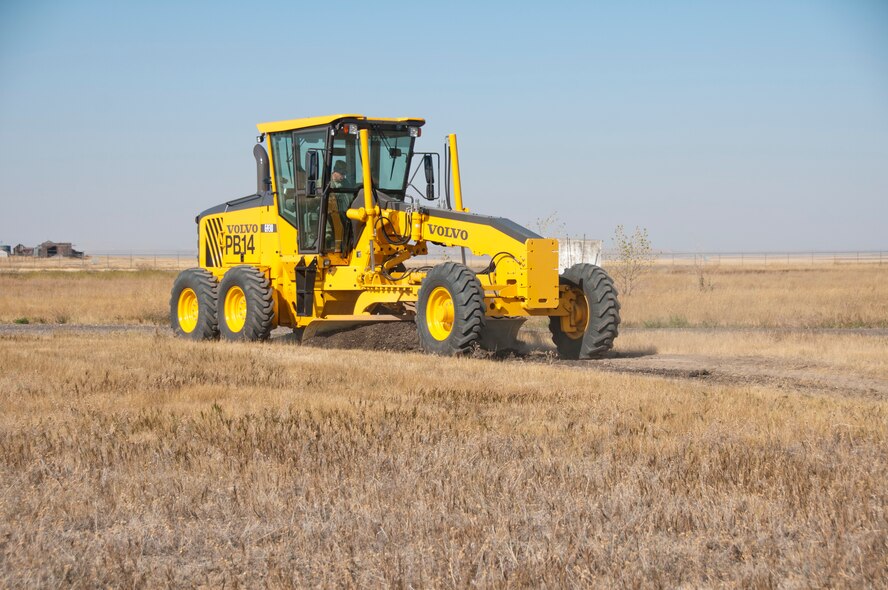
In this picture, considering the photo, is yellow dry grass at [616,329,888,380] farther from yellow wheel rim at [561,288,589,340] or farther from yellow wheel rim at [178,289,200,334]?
yellow wheel rim at [178,289,200,334]

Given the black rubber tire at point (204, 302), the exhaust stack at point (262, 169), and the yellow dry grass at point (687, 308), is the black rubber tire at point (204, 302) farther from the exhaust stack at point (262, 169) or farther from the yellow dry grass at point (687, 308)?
the yellow dry grass at point (687, 308)

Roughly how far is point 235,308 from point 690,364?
7400mm

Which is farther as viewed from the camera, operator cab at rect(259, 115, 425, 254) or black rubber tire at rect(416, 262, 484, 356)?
operator cab at rect(259, 115, 425, 254)

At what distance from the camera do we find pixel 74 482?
7242 mm

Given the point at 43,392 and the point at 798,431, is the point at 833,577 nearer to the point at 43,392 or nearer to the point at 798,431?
the point at 798,431

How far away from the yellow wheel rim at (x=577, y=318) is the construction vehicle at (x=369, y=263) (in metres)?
0.02

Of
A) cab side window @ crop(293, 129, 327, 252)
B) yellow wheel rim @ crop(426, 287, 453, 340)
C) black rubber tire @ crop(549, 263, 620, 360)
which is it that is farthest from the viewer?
cab side window @ crop(293, 129, 327, 252)

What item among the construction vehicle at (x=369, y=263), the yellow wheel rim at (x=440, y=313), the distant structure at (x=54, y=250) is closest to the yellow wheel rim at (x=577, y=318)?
the construction vehicle at (x=369, y=263)

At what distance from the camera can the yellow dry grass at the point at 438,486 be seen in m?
5.59

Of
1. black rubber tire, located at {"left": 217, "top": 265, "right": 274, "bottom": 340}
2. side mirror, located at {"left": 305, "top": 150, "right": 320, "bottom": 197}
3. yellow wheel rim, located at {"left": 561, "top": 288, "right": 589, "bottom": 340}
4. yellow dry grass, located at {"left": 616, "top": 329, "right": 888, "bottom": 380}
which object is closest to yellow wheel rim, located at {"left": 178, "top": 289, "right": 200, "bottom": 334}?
black rubber tire, located at {"left": 217, "top": 265, "right": 274, "bottom": 340}

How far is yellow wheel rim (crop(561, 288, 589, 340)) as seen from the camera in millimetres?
16781

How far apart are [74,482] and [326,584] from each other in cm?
258

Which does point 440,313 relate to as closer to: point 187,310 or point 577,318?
point 577,318

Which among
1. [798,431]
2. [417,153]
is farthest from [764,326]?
[798,431]
